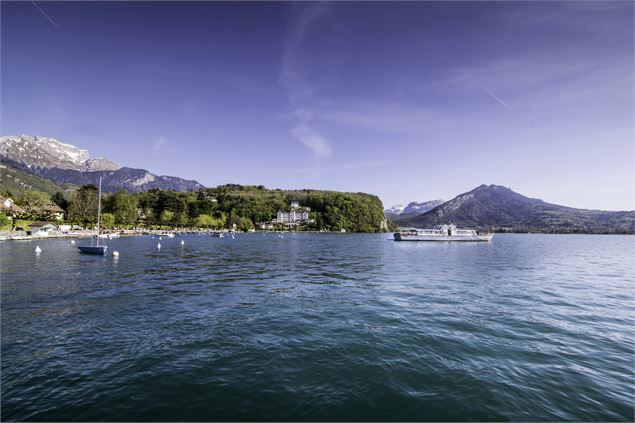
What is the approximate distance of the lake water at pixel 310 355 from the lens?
834 cm

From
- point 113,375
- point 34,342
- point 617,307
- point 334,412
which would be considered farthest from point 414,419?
point 617,307

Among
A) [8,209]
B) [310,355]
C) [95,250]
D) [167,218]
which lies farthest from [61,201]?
[310,355]

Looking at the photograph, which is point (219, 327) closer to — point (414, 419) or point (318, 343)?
point (318, 343)

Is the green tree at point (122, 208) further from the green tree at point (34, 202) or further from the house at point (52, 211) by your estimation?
the green tree at point (34, 202)

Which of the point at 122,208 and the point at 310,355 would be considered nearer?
the point at 310,355

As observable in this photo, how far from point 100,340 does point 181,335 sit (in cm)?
320

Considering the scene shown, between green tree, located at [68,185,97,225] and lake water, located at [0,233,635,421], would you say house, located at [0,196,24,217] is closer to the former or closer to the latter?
green tree, located at [68,185,97,225]

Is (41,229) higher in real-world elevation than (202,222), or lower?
lower

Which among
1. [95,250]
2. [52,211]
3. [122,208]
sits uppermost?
[122,208]

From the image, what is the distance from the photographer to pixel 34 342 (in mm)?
12500

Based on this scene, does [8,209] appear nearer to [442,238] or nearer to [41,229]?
[41,229]

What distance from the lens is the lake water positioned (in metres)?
8.34

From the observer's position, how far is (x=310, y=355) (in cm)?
1175

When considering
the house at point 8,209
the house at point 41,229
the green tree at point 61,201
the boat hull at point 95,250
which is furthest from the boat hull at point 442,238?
the green tree at point 61,201
